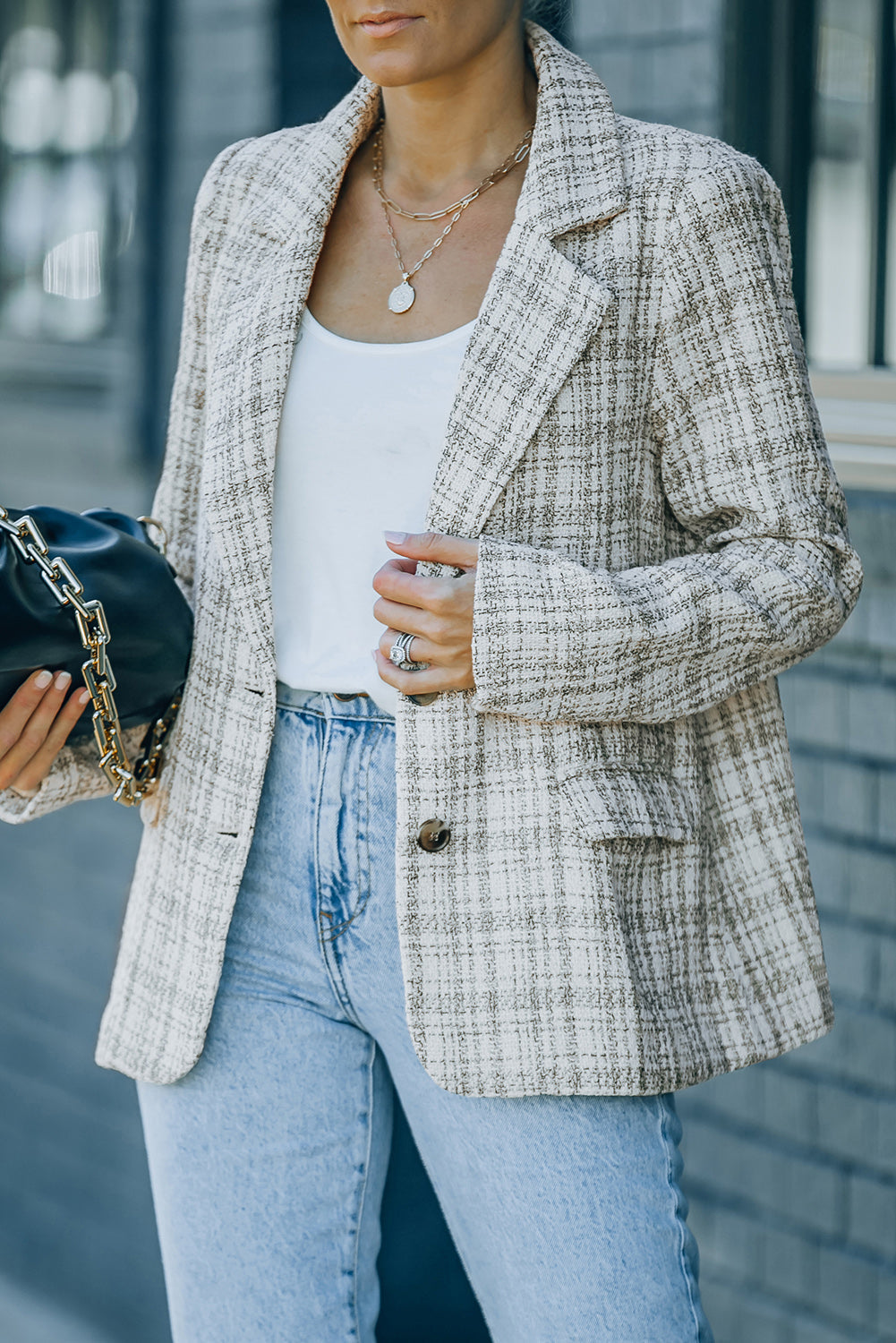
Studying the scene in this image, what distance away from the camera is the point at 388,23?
1.60 metres

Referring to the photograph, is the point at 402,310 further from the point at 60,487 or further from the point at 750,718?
the point at 60,487

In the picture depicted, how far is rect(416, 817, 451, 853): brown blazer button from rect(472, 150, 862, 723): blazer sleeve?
133 mm

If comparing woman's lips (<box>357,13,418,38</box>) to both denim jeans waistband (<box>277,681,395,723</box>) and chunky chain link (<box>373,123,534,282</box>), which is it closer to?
chunky chain link (<box>373,123,534,282</box>)

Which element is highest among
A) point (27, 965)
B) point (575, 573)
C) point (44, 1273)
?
point (575, 573)

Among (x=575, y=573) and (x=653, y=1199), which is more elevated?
(x=575, y=573)

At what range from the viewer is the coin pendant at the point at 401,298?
5.45 ft

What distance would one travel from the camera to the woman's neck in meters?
1.72

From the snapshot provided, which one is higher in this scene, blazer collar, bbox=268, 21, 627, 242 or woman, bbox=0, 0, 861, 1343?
blazer collar, bbox=268, 21, 627, 242

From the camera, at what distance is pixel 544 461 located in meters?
1.54

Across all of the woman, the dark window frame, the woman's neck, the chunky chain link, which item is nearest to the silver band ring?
the woman

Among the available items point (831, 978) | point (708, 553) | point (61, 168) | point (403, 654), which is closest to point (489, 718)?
point (403, 654)

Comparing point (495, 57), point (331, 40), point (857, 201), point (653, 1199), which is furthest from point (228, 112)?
point (653, 1199)

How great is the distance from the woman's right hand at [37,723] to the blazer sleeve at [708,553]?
0.49 m

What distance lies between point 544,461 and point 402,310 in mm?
263
